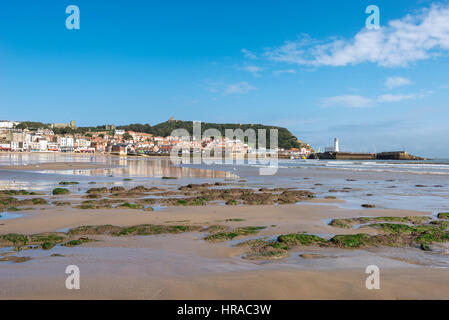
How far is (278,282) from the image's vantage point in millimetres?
3998

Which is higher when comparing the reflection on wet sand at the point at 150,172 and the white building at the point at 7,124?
the white building at the point at 7,124
